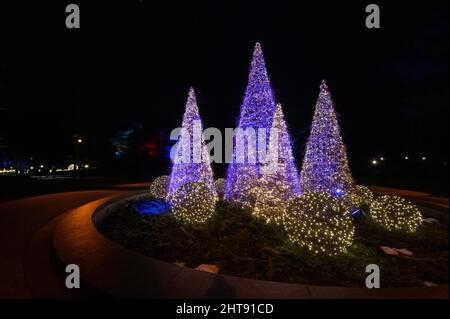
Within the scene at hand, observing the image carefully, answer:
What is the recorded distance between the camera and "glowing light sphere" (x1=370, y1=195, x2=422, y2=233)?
770 centimetres

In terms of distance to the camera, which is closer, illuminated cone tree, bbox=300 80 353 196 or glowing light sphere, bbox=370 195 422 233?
glowing light sphere, bbox=370 195 422 233

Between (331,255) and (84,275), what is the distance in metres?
4.46

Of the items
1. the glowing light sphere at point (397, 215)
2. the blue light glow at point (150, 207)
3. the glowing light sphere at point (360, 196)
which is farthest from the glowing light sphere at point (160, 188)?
the glowing light sphere at point (397, 215)

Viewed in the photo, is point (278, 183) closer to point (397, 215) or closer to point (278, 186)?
point (278, 186)

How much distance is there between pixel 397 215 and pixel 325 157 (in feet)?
12.4

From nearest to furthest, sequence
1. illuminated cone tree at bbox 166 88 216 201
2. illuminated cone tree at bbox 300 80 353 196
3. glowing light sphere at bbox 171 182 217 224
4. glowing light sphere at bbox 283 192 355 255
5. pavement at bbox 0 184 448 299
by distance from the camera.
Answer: pavement at bbox 0 184 448 299 < glowing light sphere at bbox 283 192 355 255 < glowing light sphere at bbox 171 182 217 224 < illuminated cone tree at bbox 300 80 353 196 < illuminated cone tree at bbox 166 88 216 201

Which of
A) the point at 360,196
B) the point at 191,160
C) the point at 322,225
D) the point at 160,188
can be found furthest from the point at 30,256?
the point at 360,196

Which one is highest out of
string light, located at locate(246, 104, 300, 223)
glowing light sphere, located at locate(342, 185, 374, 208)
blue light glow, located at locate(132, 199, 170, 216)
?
string light, located at locate(246, 104, 300, 223)

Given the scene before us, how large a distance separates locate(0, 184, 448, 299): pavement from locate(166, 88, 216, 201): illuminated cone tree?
4146 millimetres

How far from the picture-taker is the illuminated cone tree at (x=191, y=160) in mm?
11234

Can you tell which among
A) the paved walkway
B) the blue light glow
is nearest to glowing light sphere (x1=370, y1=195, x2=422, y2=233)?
the blue light glow

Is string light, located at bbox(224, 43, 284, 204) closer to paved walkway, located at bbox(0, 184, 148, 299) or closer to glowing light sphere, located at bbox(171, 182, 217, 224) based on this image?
glowing light sphere, located at bbox(171, 182, 217, 224)
